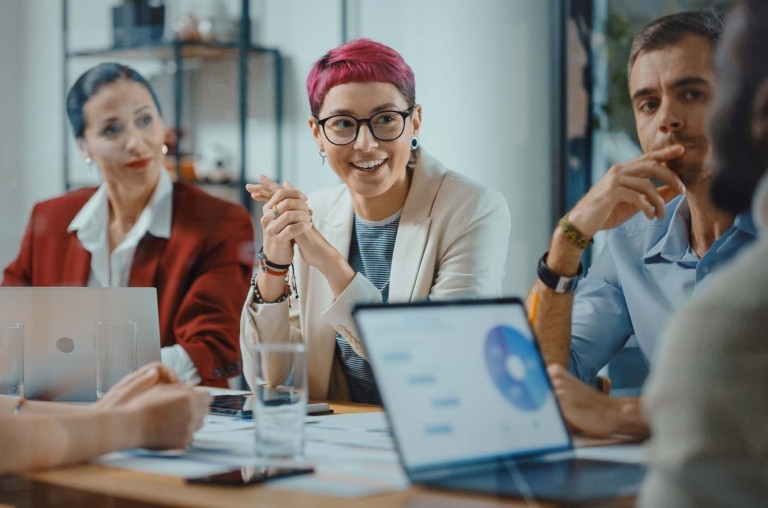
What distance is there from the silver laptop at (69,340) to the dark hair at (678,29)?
1.03m

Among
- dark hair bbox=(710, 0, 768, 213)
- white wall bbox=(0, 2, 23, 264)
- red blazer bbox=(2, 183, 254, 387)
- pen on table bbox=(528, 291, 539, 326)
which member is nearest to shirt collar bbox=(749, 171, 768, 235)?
dark hair bbox=(710, 0, 768, 213)

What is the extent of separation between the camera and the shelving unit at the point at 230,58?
4.00m

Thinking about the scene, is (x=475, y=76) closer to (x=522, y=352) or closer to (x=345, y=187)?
(x=345, y=187)

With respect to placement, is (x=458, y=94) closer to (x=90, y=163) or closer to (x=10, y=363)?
(x=90, y=163)

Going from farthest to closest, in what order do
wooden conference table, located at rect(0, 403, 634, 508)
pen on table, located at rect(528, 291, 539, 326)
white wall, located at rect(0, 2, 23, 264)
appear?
white wall, located at rect(0, 2, 23, 264), pen on table, located at rect(528, 291, 539, 326), wooden conference table, located at rect(0, 403, 634, 508)

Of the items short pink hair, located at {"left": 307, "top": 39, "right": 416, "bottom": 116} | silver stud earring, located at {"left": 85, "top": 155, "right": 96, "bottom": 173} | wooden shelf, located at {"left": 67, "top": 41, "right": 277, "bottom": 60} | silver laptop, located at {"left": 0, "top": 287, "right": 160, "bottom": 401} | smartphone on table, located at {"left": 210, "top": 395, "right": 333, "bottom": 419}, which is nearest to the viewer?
smartphone on table, located at {"left": 210, "top": 395, "right": 333, "bottom": 419}

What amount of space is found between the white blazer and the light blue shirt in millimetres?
284

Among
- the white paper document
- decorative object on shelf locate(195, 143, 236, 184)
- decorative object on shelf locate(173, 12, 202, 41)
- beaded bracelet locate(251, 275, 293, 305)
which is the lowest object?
the white paper document

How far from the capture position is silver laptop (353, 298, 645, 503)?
3.74ft

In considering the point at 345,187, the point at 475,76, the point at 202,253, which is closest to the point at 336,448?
the point at 345,187

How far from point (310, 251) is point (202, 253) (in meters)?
0.61

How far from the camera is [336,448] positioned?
1.41 meters

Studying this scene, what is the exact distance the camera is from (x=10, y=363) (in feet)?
5.82

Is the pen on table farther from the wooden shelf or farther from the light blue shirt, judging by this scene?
the wooden shelf
